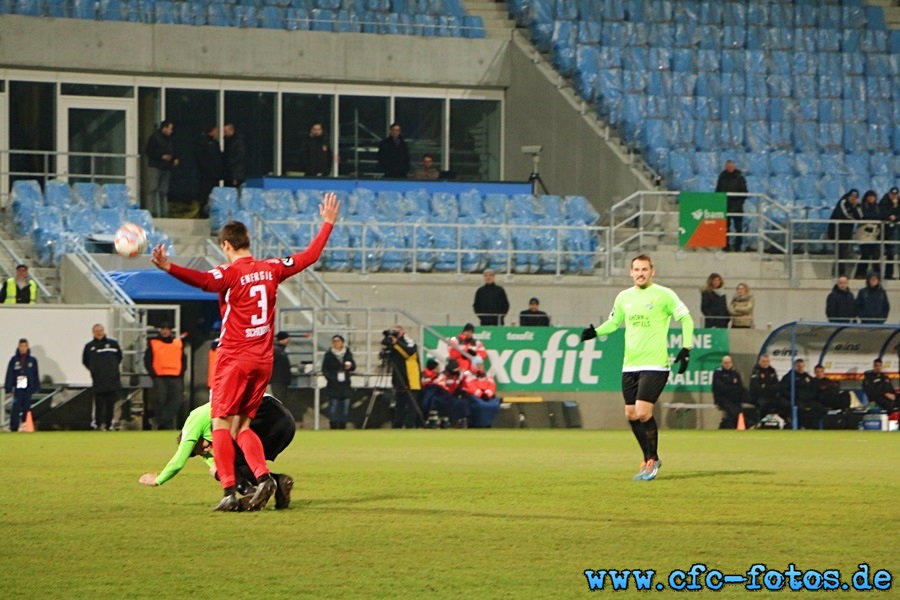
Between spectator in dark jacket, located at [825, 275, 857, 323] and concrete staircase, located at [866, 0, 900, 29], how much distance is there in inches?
496

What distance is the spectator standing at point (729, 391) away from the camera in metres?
27.2

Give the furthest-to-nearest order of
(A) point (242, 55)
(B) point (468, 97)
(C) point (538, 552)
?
(B) point (468, 97), (A) point (242, 55), (C) point (538, 552)

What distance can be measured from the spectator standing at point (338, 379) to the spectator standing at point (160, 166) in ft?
22.8

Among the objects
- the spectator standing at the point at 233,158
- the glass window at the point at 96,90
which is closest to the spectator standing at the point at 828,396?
the spectator standing at the point at 233,158

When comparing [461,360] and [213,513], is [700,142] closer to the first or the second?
[461,360]

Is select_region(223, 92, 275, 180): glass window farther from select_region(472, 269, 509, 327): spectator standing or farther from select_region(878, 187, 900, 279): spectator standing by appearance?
select_region(878, 187, 900, 279): spectator standing

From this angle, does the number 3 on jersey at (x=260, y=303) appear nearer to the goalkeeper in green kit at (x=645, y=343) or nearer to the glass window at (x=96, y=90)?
the goalkeeper in green kit at (x=645, y=343)

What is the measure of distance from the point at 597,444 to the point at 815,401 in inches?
311

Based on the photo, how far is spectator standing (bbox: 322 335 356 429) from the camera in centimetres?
2556

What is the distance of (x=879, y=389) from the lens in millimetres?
27000

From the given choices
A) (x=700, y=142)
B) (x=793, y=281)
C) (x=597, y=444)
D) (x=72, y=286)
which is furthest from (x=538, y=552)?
(x=700, y=142)

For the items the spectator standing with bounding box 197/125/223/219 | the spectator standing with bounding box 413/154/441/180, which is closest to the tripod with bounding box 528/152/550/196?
the spectator standing with bounding box 413/154/441/180

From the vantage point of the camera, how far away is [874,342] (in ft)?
90.4

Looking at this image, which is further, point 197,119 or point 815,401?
point 197,119
